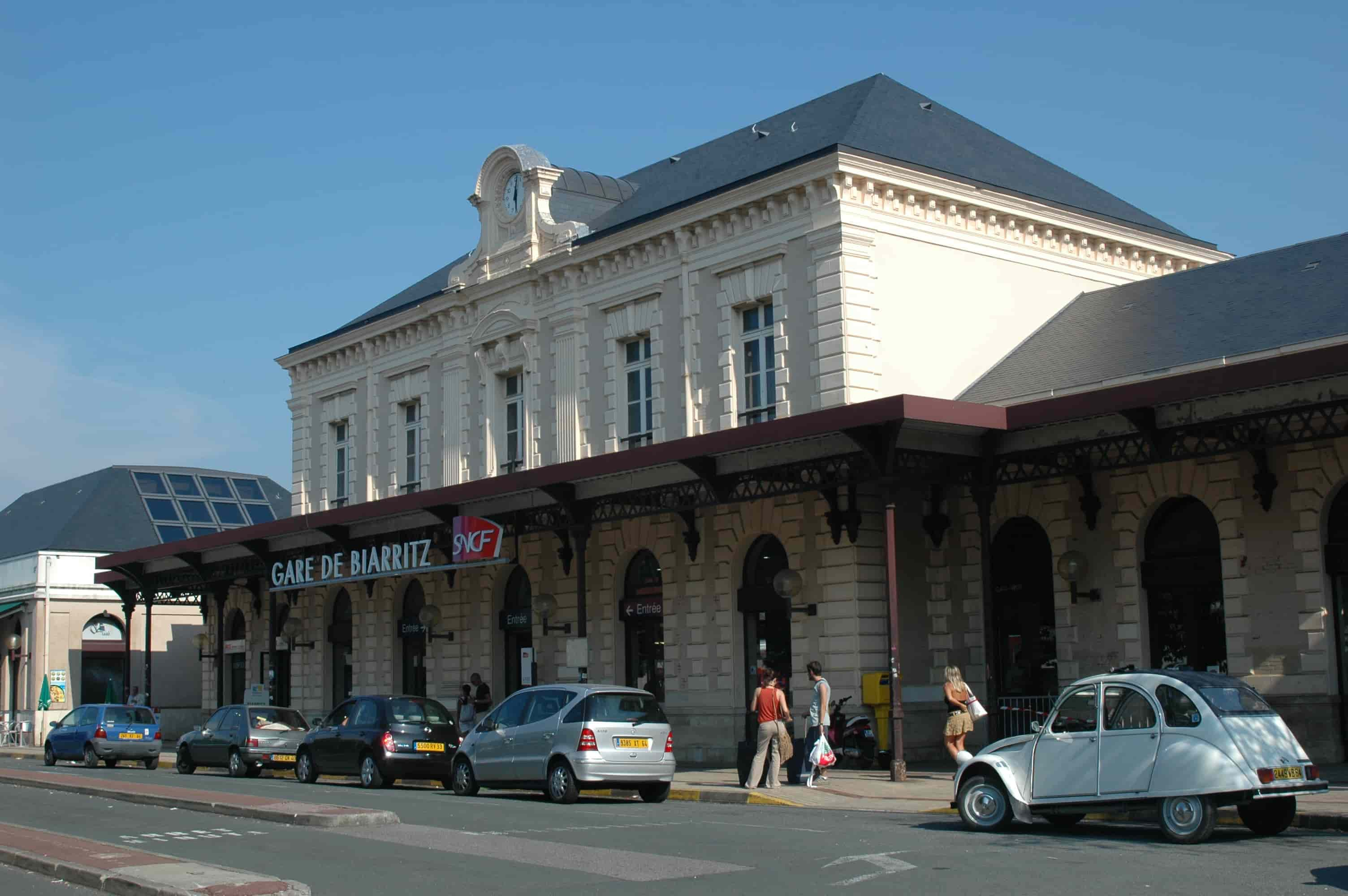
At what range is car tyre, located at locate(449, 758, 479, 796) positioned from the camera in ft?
69.7

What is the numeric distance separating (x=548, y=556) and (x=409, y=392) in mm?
7644

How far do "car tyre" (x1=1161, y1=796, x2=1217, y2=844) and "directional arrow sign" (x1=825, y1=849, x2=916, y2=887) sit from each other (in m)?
2.44

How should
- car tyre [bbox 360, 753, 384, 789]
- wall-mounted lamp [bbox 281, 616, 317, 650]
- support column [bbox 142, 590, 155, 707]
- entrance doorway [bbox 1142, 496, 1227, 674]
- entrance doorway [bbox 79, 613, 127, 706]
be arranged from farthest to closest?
entrance doorway [bbox 79, 613, 127, 706], support column [bbox 142, 590, 155, 707], wall-mounted lamp [bbox 281, 616, 317, 650], car tyre [bbox 360, 753, 384, 789], entrance doorway [bbox 1142, 496, 1227, 674]

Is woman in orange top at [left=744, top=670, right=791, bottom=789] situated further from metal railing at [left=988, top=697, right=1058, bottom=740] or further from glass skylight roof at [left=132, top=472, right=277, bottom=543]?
glass skylight roof at [left=132, top=472, right=277, bottom=543]

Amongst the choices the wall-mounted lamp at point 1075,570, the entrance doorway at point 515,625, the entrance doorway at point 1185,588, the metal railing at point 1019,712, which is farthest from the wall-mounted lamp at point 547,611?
the entrance doorway at point 1185,588

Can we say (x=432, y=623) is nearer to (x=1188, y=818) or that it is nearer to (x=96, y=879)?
(x=96, y=879)

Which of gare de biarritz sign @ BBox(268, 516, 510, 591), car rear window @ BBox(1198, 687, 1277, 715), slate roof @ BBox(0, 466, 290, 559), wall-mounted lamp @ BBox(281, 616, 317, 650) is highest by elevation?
slate roof @ BBox(0, 466, 290, 559)

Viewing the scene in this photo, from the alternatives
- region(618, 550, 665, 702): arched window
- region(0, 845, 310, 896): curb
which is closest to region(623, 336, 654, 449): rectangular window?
region(618, 550, 665, 702): arched window

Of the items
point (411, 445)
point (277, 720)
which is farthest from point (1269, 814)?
point (411, 445)

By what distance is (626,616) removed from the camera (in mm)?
30516

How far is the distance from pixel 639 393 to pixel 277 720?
31.7 feet

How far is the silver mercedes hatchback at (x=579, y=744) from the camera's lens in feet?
63.7

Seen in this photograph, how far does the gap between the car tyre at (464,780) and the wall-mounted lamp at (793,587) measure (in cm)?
681

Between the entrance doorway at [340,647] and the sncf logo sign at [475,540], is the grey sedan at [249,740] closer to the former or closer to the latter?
the sncf logo sign at [475,540]
